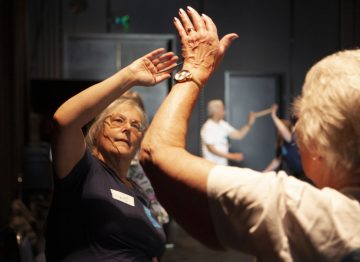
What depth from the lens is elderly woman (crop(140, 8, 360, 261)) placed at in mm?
729

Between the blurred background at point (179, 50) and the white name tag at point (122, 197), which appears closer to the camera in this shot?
the white name tag at point (122, 197)

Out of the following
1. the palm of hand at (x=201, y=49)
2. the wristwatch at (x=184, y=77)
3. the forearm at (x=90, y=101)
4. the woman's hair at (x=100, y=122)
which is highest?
the palm of hand at (x=201, y=49)

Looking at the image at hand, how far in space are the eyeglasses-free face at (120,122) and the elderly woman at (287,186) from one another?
2.52 feet

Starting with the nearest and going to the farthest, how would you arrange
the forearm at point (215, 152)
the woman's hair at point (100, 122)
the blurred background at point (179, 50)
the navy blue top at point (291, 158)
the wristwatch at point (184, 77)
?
the wristwatch at point (184, 77) < the woman's hair at point (100, 122) < the navy blue top at point (291, 158) < the forearm at point (215, 152) < the blurred background at point (179, 50)

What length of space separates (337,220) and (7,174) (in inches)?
154

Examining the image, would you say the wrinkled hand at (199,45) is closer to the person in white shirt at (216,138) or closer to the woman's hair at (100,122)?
the woman's hair at (100,122)

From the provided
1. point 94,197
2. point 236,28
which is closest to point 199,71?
point 94,197

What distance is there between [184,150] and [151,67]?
0.53 metres

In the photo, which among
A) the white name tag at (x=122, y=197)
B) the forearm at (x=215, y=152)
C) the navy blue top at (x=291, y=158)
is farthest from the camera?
the forearm at (x=215, y=152)

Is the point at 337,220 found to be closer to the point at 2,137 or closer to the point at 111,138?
the point at 111,138

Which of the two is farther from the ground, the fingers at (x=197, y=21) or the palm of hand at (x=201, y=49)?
the fingers at (x=197, y=21)

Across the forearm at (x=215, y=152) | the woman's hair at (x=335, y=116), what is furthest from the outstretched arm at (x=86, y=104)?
the forearm at (x=215, y=152)

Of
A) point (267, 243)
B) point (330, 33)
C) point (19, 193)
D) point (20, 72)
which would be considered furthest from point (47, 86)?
point (267, 243)

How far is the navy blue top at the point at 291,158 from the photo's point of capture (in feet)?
14.1
